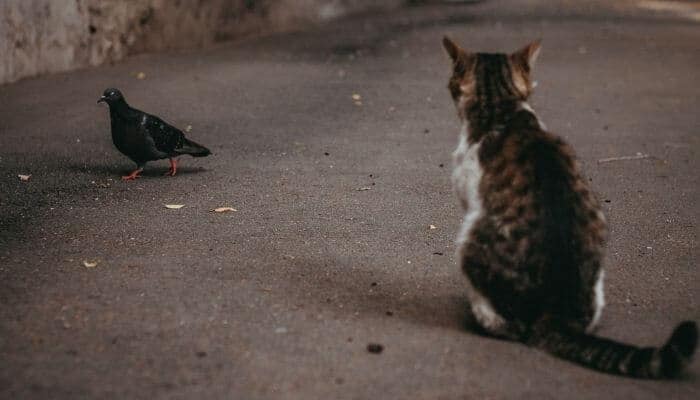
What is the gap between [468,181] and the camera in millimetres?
4281

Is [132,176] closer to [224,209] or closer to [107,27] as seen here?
[224,209]

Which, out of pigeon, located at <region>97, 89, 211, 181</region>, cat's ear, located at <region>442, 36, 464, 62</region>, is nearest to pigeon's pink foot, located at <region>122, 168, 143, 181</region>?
pigeon, located at <region>97, 89, 211, 181</region>

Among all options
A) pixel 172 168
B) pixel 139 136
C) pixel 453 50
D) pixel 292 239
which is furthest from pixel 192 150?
pixel 453 50

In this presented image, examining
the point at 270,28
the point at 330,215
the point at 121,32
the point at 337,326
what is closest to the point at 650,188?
the point at 330,215

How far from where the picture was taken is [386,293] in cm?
494

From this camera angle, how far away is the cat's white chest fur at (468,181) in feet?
13.8

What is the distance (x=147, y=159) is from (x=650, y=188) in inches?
162

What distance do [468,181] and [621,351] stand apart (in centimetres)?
105

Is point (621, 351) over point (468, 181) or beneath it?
beneath

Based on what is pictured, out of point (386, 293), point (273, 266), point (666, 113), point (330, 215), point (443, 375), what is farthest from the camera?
point (666, 113)

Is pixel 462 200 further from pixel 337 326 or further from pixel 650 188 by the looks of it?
pixel 650 188

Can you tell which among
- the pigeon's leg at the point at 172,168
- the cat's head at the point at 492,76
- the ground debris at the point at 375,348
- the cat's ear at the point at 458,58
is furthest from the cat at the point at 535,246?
the pigeon's leg at the point at 172,168

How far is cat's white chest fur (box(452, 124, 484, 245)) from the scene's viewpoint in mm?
4211

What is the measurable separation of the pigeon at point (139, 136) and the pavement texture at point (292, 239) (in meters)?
0.22
